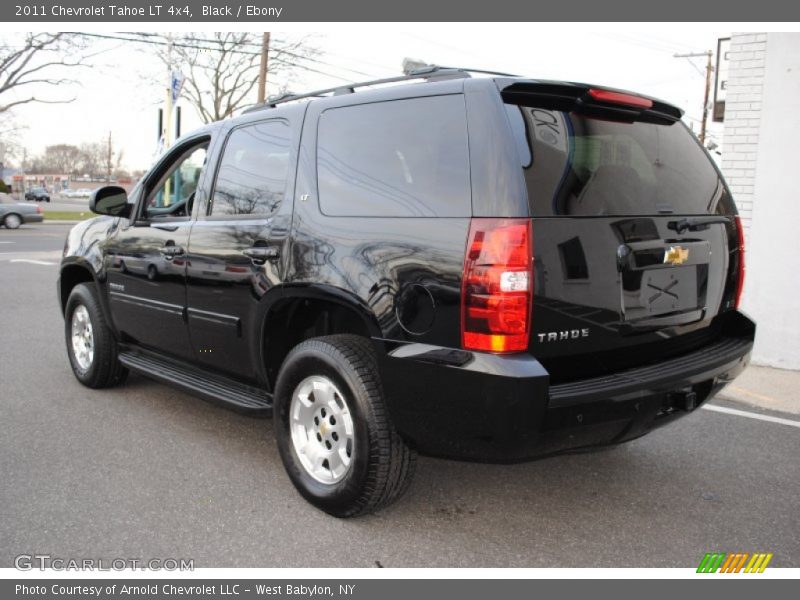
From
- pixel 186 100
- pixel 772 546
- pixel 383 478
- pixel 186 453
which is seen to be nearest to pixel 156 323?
pixel 186 453

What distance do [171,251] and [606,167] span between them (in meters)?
2.56

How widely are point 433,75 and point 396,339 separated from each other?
121 cm

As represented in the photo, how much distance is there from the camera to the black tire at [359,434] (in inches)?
117

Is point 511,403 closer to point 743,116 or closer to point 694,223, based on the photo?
point 694,223

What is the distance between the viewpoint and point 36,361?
20.4 ft

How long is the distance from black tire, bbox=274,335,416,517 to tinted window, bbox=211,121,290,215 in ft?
2.79

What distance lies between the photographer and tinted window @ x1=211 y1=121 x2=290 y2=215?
3.64m

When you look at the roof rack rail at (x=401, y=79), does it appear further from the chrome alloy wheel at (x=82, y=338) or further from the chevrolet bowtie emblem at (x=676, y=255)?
the chrome alloy wheel at (x=82, y=338)

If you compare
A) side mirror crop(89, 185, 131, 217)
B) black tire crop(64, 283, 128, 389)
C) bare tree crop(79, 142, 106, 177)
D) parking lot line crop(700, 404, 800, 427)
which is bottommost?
parking lot line crop(700, 404, 800, 427)

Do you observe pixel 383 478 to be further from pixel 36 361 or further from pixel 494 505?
pixel 36 361

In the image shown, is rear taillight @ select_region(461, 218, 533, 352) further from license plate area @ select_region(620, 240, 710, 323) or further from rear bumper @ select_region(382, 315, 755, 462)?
license plate area @ select_region(620, 240, 710, 323)

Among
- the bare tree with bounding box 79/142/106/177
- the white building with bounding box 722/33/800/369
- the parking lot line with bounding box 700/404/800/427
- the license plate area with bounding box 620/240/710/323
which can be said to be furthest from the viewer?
the bare tree with bounding box 79/142/106/177

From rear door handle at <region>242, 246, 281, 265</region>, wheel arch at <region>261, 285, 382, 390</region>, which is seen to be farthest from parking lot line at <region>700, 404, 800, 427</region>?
rear door handle at <region>242, 246, 281, 265</region>

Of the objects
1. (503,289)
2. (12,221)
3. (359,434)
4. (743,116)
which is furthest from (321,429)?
(12,221)
